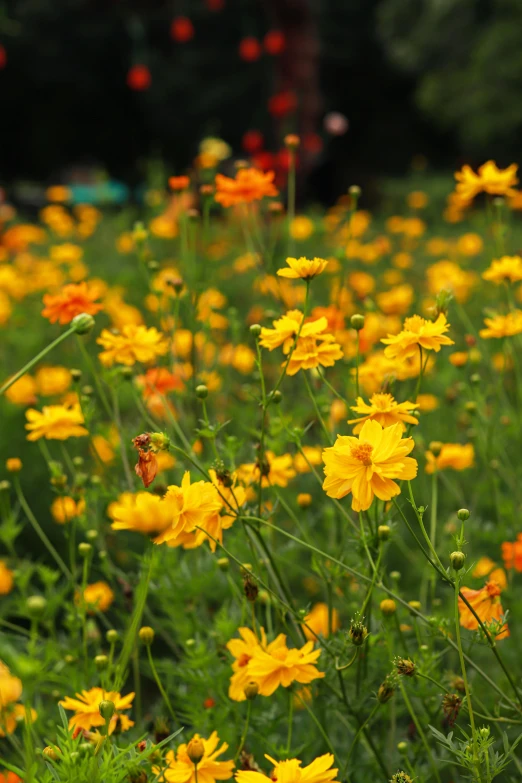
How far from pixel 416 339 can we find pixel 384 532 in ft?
0.78

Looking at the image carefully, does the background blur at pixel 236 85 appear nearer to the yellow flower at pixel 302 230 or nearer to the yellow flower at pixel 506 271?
the yellow flower at pixel 302 230

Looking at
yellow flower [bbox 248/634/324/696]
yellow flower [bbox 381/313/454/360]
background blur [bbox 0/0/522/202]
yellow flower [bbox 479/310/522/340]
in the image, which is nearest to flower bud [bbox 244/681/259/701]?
yellow flower [bbox 248/634/324/696]

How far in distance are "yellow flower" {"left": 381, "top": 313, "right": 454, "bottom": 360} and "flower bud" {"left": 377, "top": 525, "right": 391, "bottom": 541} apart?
8.1 inches

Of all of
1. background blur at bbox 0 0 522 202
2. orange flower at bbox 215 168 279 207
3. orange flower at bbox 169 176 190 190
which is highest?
orange flower at bbox 215 168 279 207

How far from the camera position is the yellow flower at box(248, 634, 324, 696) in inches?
40.2

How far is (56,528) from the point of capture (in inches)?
99.1

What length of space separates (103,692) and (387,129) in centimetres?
1383

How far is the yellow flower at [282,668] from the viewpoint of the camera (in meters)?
1.02

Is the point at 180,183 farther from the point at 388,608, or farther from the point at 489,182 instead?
the point at 388,608

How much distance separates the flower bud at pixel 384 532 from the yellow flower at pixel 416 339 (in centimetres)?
21

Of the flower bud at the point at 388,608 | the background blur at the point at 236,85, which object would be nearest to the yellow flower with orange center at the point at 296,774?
the flower bud at the point at 388,608

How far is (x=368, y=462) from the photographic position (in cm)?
90

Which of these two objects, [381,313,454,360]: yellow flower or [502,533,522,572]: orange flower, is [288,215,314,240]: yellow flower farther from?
[381,313,454,360]: yellow flower

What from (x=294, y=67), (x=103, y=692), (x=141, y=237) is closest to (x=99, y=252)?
→ (x=294, y=67)
